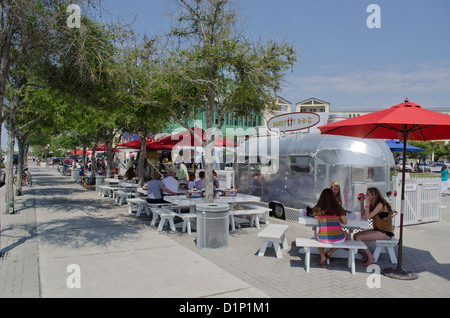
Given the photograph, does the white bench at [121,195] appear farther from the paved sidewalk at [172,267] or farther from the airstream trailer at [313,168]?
the airstream trailer at [313,168]

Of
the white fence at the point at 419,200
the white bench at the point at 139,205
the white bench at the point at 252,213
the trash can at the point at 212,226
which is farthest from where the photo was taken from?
the white bench at the point at 139,205

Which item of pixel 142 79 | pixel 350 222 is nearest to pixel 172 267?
pixel 350 222

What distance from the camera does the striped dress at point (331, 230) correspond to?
5688 mm

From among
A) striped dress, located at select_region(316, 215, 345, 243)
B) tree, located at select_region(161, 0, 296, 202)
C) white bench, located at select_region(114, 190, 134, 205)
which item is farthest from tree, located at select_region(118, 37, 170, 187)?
striped dress, located at select_region(316, 215, 345, 243)

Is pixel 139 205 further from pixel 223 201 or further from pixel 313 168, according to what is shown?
pixel 313 168

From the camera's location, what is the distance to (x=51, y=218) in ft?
31.9

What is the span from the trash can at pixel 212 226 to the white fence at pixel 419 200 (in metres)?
5.16

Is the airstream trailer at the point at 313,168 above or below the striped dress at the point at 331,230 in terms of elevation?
above

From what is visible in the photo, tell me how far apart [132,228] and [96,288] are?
399 cm

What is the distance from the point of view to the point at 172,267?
5586 millimetres

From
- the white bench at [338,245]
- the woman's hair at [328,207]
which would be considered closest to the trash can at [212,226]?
the white bench at [338,245]

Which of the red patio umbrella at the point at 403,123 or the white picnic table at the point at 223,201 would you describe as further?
the white picnic table at the point at 223,201

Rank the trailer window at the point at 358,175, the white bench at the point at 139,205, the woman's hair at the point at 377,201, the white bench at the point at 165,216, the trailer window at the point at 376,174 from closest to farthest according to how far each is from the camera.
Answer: the woman's hair at the point at 377,201 → the white bench at the point at 165,216 → the trailer window at the point at 358,175 → the trailer window at the point at 376,174 → the white bench at the point at 139,205
